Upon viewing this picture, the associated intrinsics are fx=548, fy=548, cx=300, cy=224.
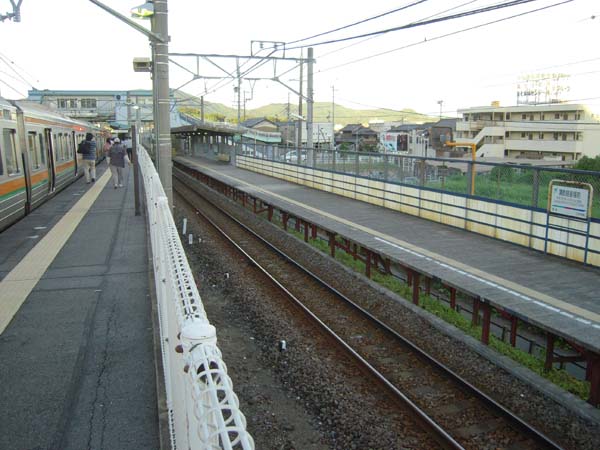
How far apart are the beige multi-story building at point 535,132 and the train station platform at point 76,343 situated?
4765 cm

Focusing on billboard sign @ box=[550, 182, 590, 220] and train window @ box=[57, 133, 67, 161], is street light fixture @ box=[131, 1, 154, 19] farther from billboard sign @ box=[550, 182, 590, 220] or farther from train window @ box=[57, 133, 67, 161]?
train window @ box=[57, 133, 67, 161]

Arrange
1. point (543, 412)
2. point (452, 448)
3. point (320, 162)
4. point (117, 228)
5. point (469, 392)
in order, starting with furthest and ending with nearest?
1. point (320, 162)
2. point (117, 228)
3. point (469, 392)
4. point (543, 412)
5. point (452, 448)

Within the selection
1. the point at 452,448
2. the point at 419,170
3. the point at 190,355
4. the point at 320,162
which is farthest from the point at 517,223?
the point at 320,162

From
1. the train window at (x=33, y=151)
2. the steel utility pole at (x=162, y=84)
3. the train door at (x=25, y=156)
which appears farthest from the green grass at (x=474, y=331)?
the train window at (x=33, y=151)

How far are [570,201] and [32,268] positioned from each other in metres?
8.56

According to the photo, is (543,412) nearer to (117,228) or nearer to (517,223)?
(517,223)

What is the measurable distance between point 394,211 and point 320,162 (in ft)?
20.2

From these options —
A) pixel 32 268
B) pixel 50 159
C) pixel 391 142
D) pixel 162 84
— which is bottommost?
pixel 32 268

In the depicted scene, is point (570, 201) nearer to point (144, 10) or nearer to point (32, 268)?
point (144, 10)

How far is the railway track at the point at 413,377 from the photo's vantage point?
5.45 metres

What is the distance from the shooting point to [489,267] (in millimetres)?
8688

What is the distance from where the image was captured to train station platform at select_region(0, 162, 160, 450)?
3.89 m

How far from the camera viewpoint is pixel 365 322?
879 centimetres

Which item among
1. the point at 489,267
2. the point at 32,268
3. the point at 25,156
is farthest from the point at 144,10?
the point at 489,267
